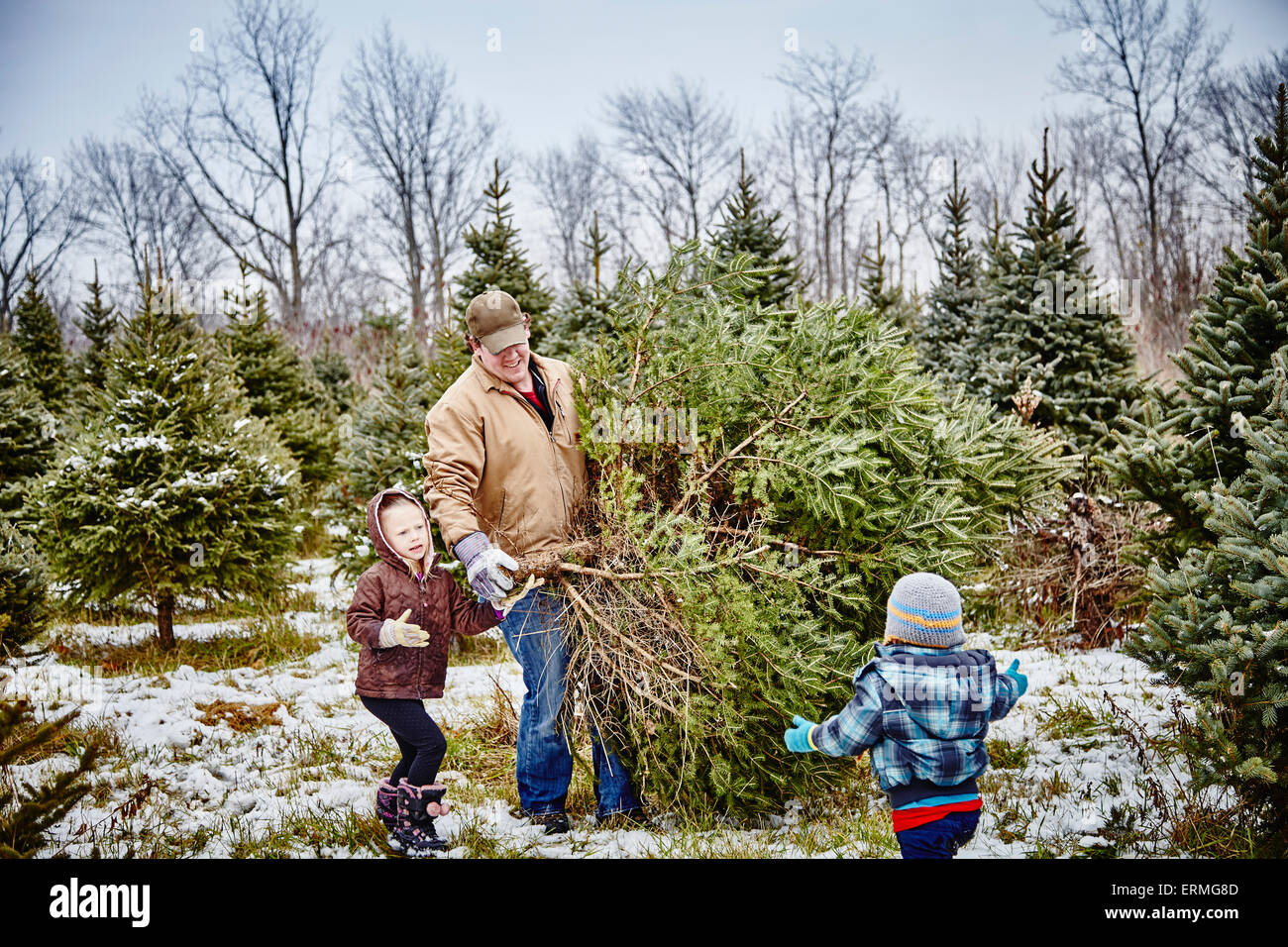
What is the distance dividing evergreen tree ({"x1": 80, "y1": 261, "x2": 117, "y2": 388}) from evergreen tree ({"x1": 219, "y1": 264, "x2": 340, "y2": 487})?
213 cm

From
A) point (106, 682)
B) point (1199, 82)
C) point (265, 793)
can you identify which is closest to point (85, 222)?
point (106, 682)

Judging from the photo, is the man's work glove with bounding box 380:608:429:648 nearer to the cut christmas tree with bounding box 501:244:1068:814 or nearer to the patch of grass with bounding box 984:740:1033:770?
the cut christmas tree with bounding box 501:244:1068:814

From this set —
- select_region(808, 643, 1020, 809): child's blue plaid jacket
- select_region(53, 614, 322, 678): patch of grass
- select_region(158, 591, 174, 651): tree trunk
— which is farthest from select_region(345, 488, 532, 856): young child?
select_region(158, 591, 174, 651): tree trunk

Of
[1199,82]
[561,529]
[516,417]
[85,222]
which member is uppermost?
[1199,82]

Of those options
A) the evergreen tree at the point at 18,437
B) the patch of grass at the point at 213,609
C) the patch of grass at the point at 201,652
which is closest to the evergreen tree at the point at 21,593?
the patch of grass at the point at 201,652

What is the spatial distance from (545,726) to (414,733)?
1.81 feet

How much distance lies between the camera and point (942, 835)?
2.63 metres

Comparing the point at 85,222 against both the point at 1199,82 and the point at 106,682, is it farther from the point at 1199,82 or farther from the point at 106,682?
the point at 1199,82

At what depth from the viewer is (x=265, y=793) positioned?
4082 mm

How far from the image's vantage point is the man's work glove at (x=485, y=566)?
324cm

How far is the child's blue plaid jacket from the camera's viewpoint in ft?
8.45

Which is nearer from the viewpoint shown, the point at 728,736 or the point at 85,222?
the point at 728,736
